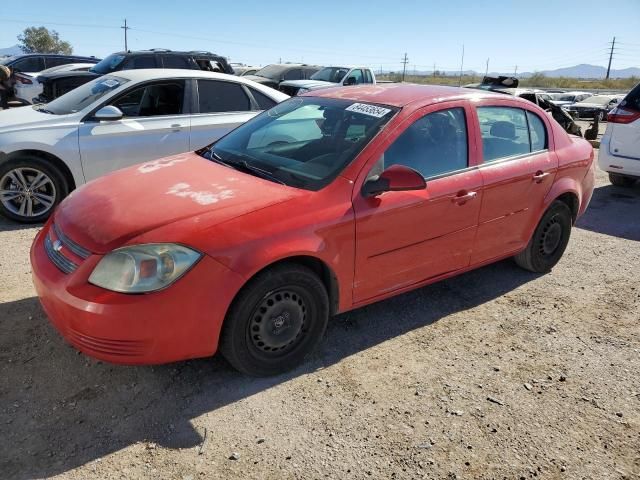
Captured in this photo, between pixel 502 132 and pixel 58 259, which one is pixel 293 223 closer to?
pixel 58 259

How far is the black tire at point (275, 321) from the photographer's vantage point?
9.11 ft

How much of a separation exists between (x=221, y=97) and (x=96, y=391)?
4451 mm

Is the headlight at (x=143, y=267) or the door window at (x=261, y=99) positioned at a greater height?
the door window at (x=261, y=99)

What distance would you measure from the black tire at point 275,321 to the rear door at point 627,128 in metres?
6.53

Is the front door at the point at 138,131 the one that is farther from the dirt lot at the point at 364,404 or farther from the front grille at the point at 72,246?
the front grille at the point at 72,246

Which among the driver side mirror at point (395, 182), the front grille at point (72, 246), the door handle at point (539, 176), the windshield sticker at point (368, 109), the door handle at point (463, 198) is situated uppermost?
the windshield sticker at point (368, 109)

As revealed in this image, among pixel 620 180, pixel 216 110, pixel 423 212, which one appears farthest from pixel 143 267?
pixel 620 180

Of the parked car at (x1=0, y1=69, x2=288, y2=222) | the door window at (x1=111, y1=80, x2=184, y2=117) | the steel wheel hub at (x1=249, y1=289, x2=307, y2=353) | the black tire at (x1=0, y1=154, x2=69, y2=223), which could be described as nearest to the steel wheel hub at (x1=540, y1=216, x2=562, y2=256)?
the steel wheel hub at (x1=249, y1=289, x2=307, y2=353)

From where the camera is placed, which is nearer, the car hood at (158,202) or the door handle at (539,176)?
the car hood at (158,202)

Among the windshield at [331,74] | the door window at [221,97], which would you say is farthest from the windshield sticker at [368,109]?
the windshield at [331,74]

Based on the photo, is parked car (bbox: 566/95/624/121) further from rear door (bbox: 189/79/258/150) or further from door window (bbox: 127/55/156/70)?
rear door (bbox: 189/79/258/150)

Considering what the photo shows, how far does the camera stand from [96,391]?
285 cm

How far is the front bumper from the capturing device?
8.19ft

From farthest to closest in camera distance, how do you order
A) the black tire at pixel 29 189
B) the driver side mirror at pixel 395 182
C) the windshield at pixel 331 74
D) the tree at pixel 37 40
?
the tree at pixel 37 40, the windshield at pixel 331 74, the black tire at pixel 29 189, the driver side mirror at pixel 395 182
